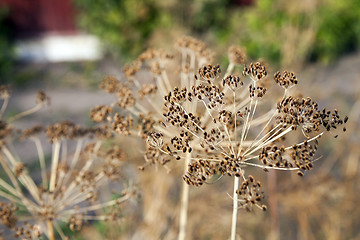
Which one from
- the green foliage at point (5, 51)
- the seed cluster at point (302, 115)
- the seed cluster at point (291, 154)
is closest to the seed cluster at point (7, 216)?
the seed cluster at point (291, 154)

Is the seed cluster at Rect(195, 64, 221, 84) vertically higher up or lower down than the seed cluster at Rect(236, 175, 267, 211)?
higher up

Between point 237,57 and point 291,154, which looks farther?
point 237,57

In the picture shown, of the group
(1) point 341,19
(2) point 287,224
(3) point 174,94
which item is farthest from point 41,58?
(3) point 174,94

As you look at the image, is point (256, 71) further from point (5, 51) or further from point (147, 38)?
point (5, 51)

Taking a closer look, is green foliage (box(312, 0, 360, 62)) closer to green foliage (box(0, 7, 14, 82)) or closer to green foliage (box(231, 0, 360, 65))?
green foliage (box(231, 0, 360, 65))

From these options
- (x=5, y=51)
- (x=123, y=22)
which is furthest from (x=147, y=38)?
(x=5, y=51)

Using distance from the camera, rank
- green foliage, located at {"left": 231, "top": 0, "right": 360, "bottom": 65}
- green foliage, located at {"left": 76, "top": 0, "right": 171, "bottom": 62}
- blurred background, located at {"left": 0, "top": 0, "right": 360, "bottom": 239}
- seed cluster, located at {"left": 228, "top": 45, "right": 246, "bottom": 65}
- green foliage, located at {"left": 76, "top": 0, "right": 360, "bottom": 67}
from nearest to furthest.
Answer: seed cluster, located at {"left": 228, "top": 45, "right": 246, "bottom": 65}, blurred background, located at {"left": 0, "top": 0, "right": 360, "bottom": 239}, green foliage, located at {"left": 231, "top": 0, "right": 360, "bottom": 65}, green foliage, located at {"left": 76, "top": 0, "right": 360, "bottom": 67}, green foliage, located at {"left": 76, "top": 0, "right": 171, "bottom": 62}

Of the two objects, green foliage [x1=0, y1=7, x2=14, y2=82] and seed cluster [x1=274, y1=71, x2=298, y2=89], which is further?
green foliage [x1=0, y1=7, x2=14, y2=82]

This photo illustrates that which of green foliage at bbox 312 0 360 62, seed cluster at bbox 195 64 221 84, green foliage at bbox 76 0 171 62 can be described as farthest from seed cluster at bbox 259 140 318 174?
green foliage at bbox 312 0 360 62

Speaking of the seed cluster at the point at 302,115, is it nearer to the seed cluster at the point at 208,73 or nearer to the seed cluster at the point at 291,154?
the seed cluster at the point at 291,154

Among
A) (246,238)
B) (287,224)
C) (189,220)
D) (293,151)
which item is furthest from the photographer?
(287,224)

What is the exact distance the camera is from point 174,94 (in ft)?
7.86

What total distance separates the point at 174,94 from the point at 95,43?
553 inches

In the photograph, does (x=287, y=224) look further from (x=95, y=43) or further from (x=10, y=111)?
(x=95, y=43)
